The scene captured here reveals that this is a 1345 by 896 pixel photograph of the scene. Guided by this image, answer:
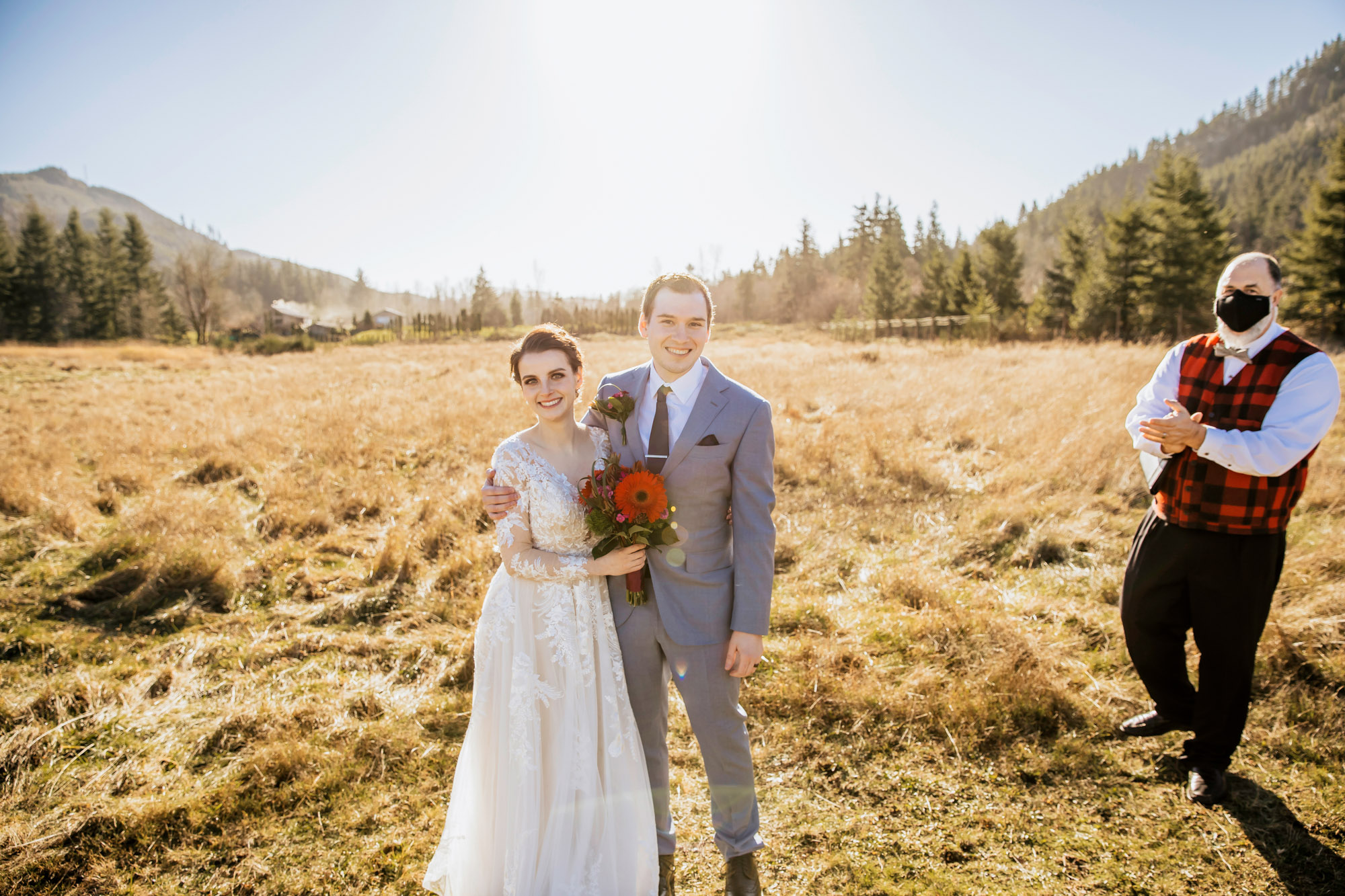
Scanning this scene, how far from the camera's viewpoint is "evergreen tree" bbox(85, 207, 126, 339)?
45656 mm

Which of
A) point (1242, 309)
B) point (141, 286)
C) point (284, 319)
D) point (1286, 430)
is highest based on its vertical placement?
point (141, 286)

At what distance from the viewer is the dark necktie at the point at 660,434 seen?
257 centimetres

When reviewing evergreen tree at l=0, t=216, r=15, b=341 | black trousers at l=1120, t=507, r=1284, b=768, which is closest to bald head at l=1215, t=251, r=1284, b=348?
black trousers at l=1120, t=507, r=1284, b=768

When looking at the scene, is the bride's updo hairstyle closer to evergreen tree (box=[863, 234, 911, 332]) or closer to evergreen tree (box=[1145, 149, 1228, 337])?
evergreen tree (box=[1145, 149, 1228, 337])

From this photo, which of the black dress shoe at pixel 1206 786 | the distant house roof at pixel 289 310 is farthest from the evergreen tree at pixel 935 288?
the distant house roof at pixel 289 310

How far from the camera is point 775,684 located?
4.04 metres

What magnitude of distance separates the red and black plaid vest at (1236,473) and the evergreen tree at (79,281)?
63345mm

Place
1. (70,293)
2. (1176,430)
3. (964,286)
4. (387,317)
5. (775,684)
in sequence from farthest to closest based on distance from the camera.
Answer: (387,317) → (70,293) → (964,286) → (775,684) → (1176,430)

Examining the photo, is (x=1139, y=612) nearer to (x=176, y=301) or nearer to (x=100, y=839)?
(x=100, y=839)

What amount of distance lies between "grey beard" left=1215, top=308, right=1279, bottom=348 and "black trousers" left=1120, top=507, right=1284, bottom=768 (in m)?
0.98

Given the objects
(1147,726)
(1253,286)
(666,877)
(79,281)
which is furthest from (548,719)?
(79,281)

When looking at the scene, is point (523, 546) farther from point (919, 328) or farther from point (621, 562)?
point (919, 328)

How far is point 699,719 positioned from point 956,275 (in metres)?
43.2

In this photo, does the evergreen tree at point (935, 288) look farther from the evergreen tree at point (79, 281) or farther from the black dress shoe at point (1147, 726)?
the evergreen tree at point (79, 281)
